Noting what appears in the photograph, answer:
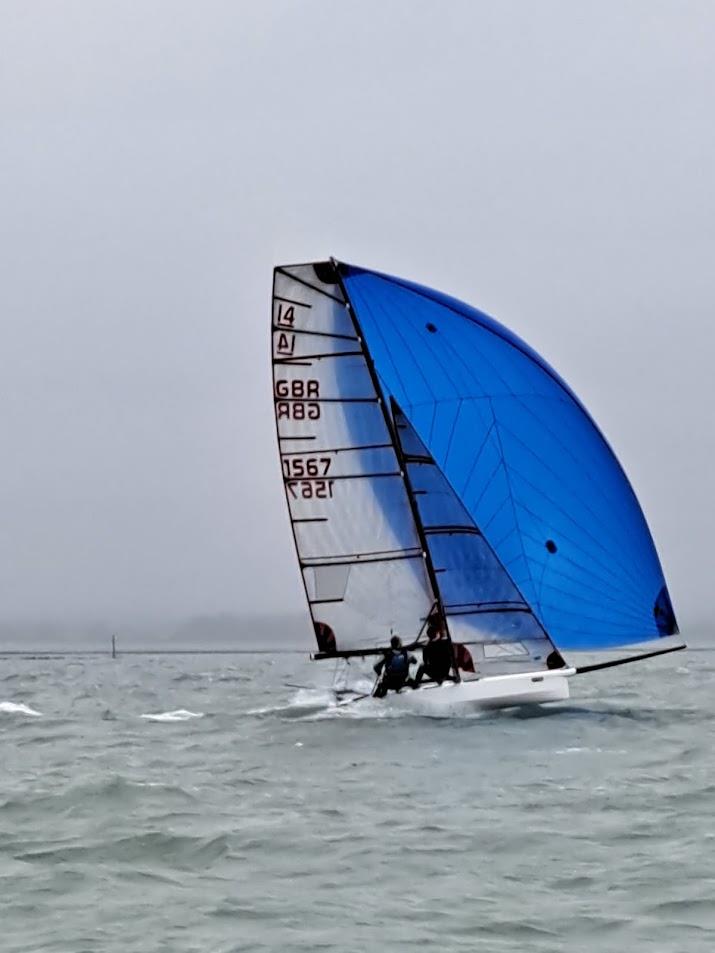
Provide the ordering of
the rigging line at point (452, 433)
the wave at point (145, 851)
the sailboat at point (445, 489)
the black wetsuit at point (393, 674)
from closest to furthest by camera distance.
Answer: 1. the wave at point (145, 851)
2. the black wetsuit at point (393, 674)
3. the sailboat at point (445, 489)
4. the rigging line at point (452, 433)

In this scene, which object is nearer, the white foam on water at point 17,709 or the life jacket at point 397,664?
the life jacket at point 397,664

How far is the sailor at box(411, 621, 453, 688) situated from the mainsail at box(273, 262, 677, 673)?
0.22 meters

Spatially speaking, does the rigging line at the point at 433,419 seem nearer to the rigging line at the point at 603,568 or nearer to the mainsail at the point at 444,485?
the mainsail at the point at 444,485

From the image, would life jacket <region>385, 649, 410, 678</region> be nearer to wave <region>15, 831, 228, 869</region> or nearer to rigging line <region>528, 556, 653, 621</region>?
rigging line <region>528, 556, 653, 621</region>

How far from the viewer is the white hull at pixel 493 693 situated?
19047 millimetres

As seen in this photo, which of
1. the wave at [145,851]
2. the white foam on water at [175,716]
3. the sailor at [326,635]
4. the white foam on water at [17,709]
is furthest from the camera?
the white foam on water at [17,709]

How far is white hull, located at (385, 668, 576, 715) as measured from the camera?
19.0 meters

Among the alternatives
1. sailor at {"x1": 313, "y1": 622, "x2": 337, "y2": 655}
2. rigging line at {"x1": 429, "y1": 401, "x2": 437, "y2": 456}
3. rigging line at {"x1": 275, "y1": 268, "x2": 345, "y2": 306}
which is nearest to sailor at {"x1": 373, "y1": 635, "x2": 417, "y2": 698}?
sailor at {"x1": 313, "y1": 622, "x2": 337, "y2": 655}

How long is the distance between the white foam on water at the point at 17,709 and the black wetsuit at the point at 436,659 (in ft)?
21.8

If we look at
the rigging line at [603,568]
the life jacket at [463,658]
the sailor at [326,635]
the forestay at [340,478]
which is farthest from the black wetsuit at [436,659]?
the rigging line at [603,568]

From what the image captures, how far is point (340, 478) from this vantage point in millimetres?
20688

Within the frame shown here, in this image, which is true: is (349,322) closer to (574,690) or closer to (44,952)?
(574,690)

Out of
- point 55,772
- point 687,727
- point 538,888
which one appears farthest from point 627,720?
point 538,888

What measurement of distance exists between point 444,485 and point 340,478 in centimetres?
142
